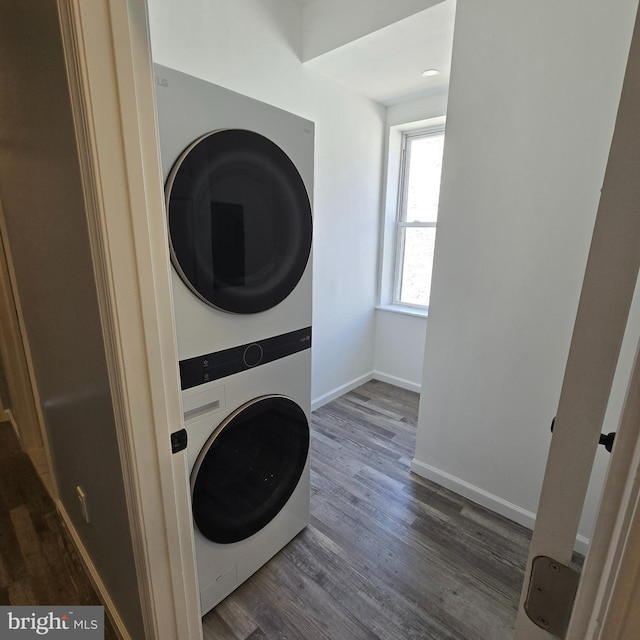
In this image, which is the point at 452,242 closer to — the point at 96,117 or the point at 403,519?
the point at 403,519

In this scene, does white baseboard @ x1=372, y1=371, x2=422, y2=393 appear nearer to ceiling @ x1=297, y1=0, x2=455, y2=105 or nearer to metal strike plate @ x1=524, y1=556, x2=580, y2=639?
ceiling @ x1=297, y1=0, x2=455, y2=105

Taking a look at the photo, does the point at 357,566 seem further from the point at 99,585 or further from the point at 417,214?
the point at 417,214

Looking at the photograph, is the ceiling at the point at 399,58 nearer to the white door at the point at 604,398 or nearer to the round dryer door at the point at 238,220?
the round dryer door at the point at 238,220

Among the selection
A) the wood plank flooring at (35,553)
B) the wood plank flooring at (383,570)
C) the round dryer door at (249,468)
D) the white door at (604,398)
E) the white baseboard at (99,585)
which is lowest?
the wood plank flooring at (383,570)

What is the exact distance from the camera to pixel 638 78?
328 mm

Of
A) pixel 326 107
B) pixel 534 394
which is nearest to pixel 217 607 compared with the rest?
pixel 534 394

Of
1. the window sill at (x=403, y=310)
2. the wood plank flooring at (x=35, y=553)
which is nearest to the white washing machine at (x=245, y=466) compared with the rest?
the wood plank flooring at (x=35, y=553)

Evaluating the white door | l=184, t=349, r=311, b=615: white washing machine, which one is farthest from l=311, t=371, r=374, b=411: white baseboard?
the white door

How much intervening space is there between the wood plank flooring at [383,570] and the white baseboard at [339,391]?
2.23ft

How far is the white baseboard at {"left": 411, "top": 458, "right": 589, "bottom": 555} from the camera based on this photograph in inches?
69.5

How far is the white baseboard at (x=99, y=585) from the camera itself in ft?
3.94

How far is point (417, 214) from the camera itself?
317cm

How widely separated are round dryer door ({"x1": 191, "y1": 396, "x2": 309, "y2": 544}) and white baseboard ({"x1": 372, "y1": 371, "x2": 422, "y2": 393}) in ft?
6.30

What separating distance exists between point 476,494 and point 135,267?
2.00 m
